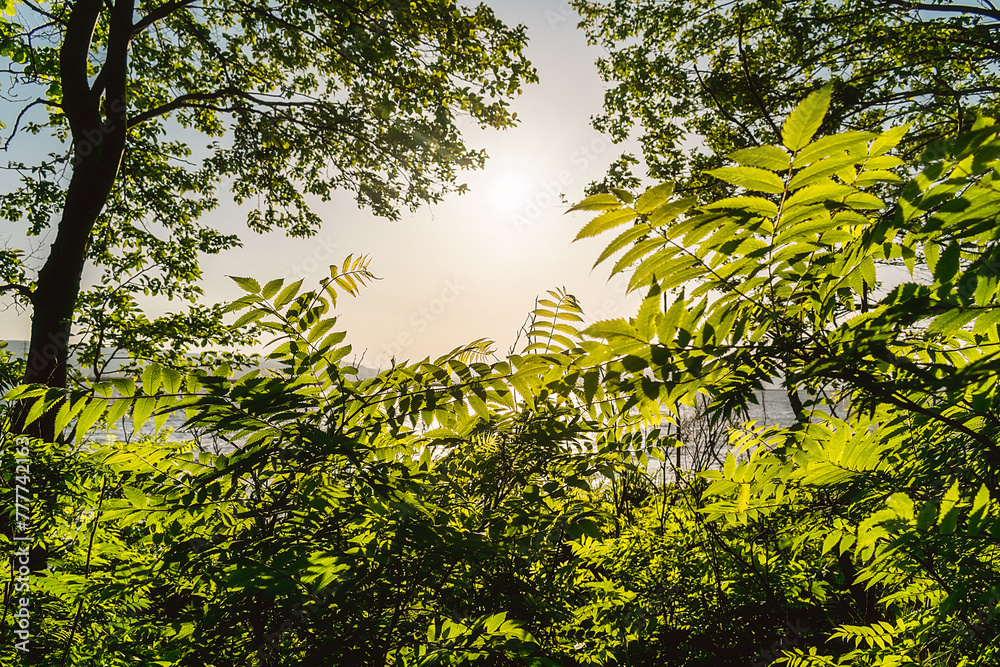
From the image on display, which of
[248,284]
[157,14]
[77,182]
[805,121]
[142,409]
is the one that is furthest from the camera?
[157,14]

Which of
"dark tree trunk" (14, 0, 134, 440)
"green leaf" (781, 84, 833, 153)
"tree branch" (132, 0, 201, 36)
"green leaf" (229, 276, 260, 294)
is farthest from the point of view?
"tree branch" (132, 0, 201, 36)

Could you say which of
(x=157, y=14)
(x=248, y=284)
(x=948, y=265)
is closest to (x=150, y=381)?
(x=248, y=284)

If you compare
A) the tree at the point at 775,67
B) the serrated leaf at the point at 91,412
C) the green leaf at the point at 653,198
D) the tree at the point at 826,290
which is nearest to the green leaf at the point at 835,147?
the tree at the point at 826,290

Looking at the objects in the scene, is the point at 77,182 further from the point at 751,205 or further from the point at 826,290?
the point at 826,290

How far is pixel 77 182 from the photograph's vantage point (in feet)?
22.8

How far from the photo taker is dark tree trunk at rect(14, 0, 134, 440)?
662 cm

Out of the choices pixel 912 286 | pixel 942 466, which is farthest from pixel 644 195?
pixel 942 466

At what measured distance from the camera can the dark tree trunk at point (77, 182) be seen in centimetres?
662

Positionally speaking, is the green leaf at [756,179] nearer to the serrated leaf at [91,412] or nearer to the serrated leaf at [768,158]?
the serrated leaf at [768,158]

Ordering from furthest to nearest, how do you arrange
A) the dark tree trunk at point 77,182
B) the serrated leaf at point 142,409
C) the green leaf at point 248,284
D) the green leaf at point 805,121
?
the dark tree trunk at point 77,182 < the green leaf at point 248,284 < the serrated leaf at point 142,409 < the green leaf at point 805,121

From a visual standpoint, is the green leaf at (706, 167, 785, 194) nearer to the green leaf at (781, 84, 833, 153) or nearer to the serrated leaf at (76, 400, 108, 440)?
the green leaf at (781, 84, 833, 153)

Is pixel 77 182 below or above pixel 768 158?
above

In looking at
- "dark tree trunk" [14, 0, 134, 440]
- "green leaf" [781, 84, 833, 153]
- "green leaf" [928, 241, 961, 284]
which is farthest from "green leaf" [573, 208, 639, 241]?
"dark tree trunk" [14, 0, 134, 440]

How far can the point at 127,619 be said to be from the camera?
283cm
